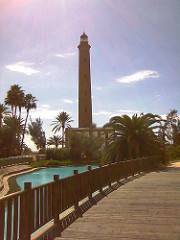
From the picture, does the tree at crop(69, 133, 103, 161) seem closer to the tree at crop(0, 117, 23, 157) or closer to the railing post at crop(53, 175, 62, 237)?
the tree at crop(0, 117, 23, 157)

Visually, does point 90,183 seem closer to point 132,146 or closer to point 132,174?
point 132,174


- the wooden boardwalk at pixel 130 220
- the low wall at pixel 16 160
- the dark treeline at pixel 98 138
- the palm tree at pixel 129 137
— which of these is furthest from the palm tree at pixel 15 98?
the wooden boardwalk at pixel 130 220

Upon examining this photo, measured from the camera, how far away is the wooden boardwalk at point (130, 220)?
21.5 feet

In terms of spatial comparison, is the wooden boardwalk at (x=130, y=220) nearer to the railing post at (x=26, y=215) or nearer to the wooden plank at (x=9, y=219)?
the railing post at (x=26, y=215)

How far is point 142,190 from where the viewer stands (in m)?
13.5

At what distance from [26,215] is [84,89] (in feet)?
218

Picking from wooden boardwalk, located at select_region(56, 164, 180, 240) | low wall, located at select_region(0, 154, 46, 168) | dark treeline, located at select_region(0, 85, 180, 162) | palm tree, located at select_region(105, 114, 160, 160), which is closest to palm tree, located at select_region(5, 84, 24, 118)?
dark treeline, located at select_region(0, 85, 180, 162)

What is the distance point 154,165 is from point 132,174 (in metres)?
8.66

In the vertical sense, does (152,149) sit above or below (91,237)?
above

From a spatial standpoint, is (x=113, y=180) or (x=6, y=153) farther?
(x=6, y=153)

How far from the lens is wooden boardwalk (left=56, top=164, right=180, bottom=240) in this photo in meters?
6.54

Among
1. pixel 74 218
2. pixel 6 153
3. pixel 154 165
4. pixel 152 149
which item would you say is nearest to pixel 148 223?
pixel 74 218

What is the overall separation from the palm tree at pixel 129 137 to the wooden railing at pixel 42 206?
1809 cm

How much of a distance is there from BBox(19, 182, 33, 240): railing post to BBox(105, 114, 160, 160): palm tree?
77.6ft
